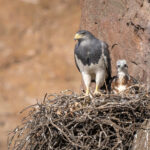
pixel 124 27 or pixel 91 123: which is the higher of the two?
pixel 124 27

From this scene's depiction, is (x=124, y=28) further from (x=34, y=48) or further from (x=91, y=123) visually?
(x=34, y=48)

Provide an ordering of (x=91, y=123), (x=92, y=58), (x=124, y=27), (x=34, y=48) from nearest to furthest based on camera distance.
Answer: (x=91, y=123) → (x=124, y=27) → (x=92, y=58) → (x=34, y=48)

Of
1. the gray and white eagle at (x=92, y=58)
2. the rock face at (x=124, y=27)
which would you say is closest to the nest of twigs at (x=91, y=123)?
the rock face at (x=124, y=27)

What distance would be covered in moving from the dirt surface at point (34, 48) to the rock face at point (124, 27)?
6.16m

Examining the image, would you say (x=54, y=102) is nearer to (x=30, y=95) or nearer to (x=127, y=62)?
(x=127, y=62)

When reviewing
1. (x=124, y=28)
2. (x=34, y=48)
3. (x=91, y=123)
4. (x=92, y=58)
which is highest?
(x=34, y=48)

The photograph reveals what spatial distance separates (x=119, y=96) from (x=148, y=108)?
0.39 meters

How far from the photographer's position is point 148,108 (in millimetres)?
7039

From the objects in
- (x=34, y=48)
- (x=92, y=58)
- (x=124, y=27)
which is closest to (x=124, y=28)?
(x=124, y=27)

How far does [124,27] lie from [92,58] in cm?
59

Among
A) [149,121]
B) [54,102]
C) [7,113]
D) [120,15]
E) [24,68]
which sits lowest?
[149,121]

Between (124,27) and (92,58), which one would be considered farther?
(92,58)

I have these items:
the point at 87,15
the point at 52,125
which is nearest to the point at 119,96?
the point at 52,125

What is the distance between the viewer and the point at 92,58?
804 cm
